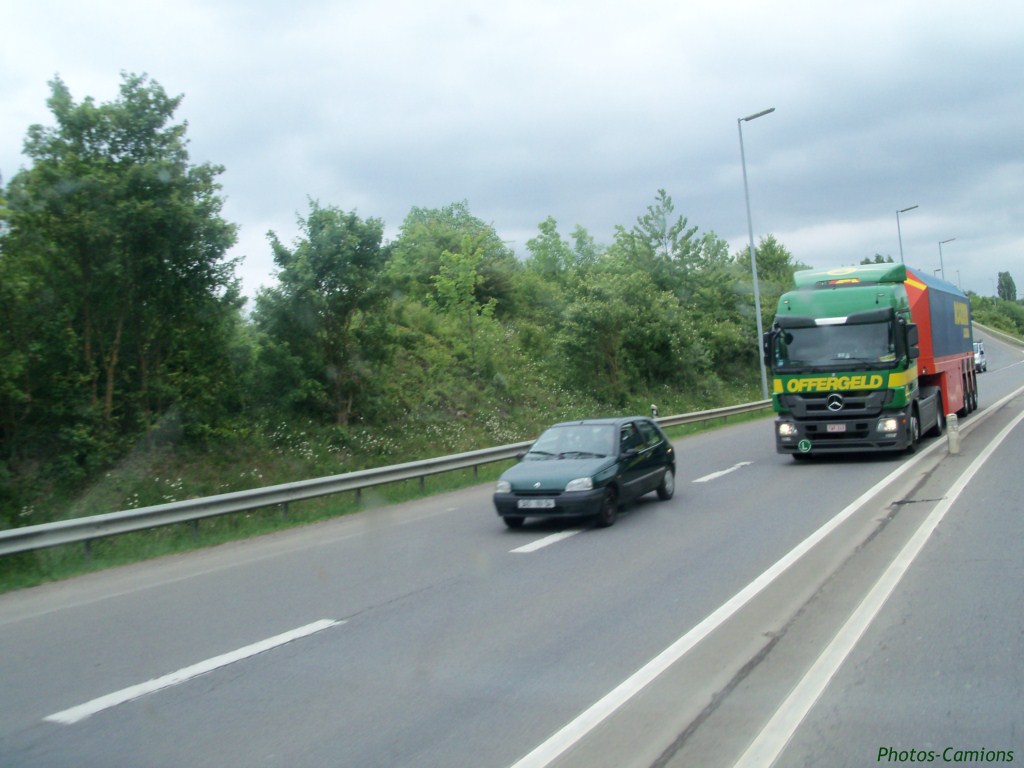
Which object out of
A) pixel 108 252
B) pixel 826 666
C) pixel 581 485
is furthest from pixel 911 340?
pixel 108 252

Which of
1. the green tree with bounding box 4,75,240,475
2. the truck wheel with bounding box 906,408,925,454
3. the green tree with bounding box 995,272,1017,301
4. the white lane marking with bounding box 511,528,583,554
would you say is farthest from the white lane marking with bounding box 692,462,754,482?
the green tree with bounding box 995,272,1017,301

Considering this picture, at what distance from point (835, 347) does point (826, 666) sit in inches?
532

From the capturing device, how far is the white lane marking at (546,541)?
11.4m

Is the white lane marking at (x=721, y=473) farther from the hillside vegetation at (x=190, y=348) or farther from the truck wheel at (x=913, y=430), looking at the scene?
the hillside vegetation at (x=190, y=348)

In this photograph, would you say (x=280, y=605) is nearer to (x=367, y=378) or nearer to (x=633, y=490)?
(x=633, y=490)

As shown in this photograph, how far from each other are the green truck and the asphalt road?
215 inches

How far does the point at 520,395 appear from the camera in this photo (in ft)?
106

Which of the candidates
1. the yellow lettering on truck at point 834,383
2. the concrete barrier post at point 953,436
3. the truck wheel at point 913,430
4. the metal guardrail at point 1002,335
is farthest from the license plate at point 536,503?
the metal guardrail at point 1002,335

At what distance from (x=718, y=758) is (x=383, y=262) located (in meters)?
20.0

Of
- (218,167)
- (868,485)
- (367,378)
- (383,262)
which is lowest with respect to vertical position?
(868,485)

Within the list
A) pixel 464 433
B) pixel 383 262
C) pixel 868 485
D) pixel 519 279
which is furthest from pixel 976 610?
pixel 519 279

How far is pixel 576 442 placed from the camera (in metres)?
14.1

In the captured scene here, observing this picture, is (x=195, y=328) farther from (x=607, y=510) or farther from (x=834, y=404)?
(x=834, y=404)

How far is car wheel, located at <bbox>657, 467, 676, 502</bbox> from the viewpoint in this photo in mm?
Result: 15188
